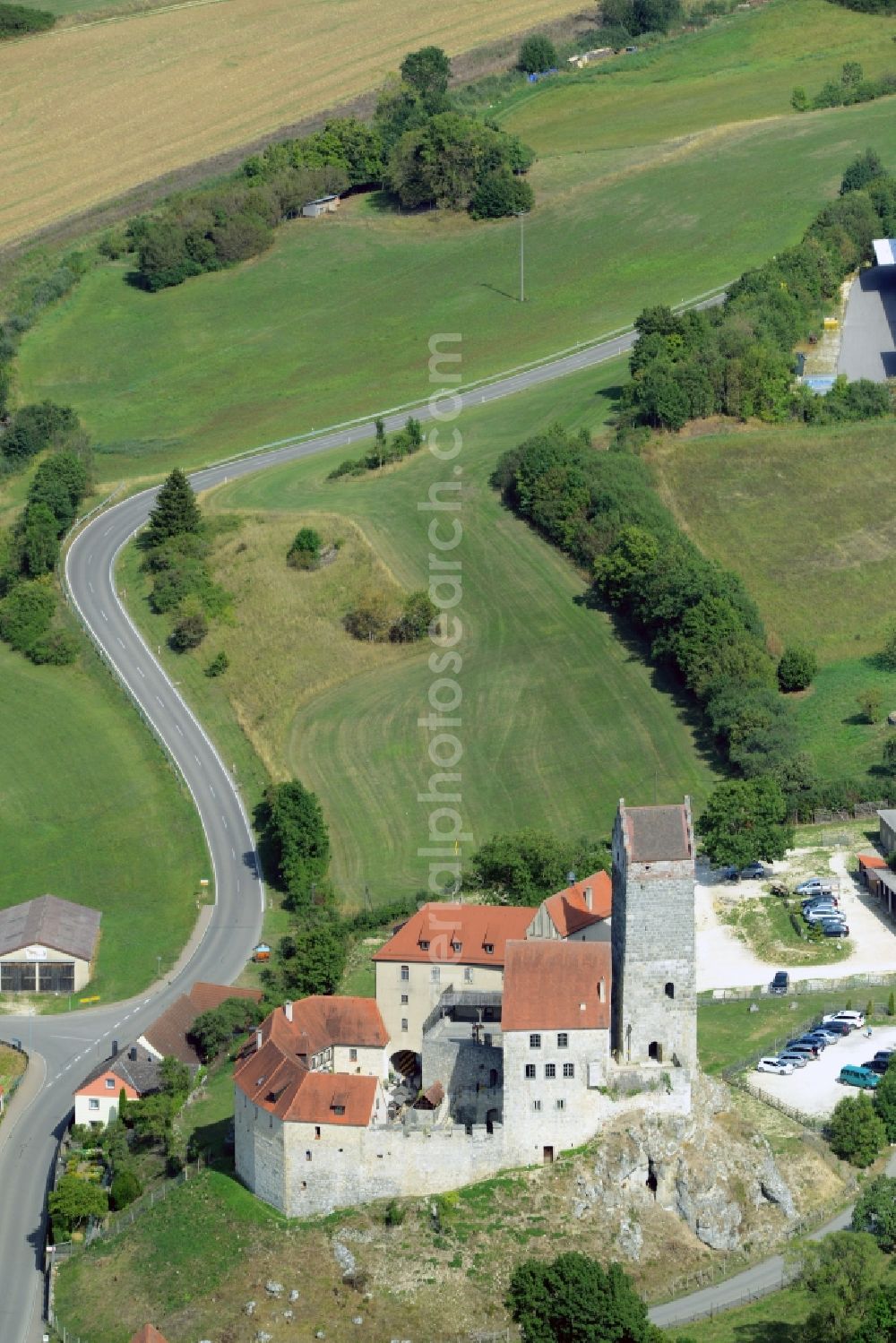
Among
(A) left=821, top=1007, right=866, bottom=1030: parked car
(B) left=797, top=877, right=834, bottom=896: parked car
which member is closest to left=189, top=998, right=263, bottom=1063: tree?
(A) left=821, top=1007, right=866, bottom=1030: parked car

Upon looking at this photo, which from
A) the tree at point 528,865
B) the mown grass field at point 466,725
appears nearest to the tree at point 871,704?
the mown grass field at point 466,725

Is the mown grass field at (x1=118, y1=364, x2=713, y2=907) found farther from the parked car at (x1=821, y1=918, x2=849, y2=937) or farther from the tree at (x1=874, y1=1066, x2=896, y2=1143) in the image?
the tree at (x1=874, y1=1066, x2=896, y2=1143)

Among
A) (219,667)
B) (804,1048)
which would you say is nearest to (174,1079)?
(804,1048)

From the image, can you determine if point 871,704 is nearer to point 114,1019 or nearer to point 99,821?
point 99,821

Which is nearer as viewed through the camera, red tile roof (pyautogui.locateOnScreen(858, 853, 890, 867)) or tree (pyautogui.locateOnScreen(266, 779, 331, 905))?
red tile roof (pyautogui.locateOnScreen(858, 853, 890, 867))

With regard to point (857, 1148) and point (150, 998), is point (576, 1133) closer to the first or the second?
point (857, 1148)
